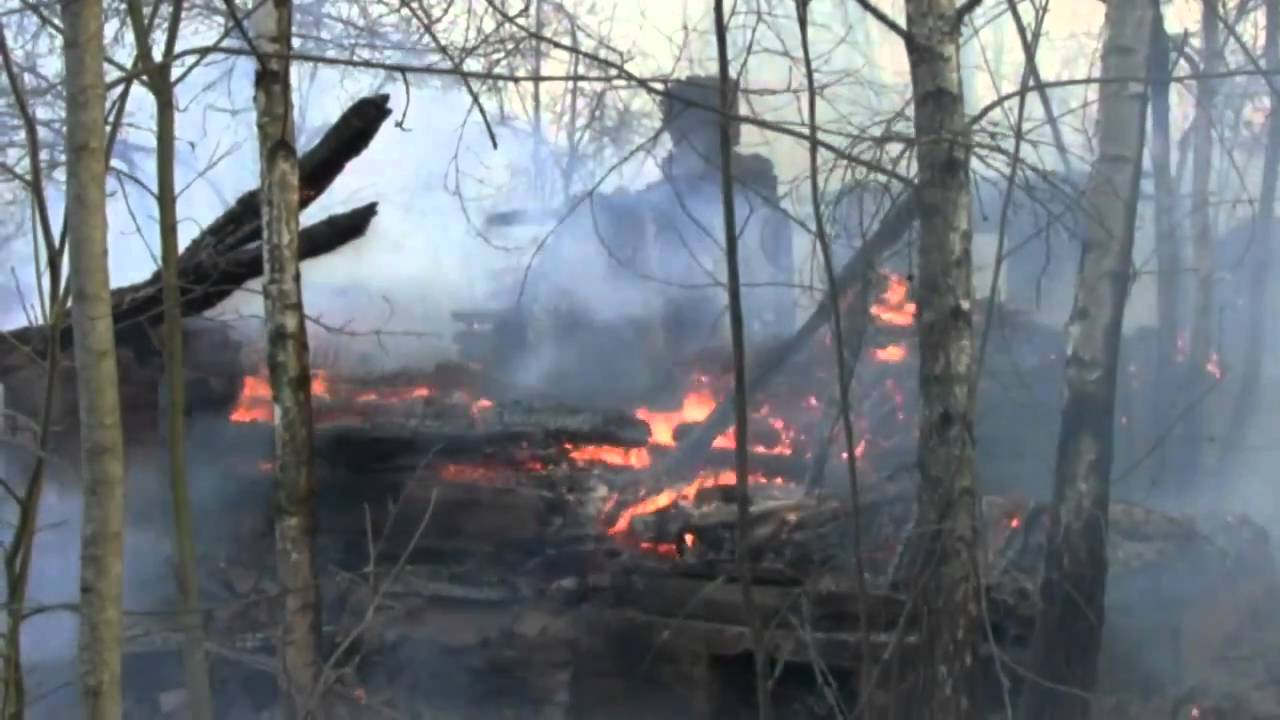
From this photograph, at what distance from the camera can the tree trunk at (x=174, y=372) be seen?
3.69 m

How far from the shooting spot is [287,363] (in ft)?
15.1

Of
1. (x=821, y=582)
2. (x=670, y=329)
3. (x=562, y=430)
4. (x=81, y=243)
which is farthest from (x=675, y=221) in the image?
(x=81, y=243)

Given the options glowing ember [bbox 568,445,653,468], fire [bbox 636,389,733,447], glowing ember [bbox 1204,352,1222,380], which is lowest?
glowing ember [bbox 568,445,653,468]

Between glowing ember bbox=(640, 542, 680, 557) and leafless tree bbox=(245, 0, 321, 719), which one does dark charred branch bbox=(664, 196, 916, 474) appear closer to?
glowing ember bbox=(640, 542, 680, 557)

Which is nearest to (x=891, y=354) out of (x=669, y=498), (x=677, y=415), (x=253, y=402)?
(x=677, y=415)

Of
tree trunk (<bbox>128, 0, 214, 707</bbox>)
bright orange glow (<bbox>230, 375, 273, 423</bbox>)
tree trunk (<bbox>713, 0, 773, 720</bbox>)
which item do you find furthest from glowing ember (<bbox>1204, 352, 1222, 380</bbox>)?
tree trunk (<bbox>128, 0, 214, 707</bbox>)

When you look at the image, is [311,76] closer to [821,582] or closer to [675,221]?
[675,221]

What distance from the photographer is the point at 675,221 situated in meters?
10.6

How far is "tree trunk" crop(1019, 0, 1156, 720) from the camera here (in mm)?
5480

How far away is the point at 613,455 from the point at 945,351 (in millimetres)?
4729

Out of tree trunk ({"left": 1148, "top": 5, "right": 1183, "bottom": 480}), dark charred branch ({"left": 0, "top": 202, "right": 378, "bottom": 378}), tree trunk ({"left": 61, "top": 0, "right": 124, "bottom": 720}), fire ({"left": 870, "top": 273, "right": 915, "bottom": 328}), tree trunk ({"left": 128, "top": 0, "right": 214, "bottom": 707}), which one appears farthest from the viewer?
tree trunk ({"left": 1148, "top": 5, "right": 1183, "bottom": 480})

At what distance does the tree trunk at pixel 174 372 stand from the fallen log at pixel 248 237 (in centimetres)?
115

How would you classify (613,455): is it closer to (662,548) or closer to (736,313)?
(662,548)

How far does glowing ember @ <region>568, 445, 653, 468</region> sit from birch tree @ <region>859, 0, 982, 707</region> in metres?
4.52
